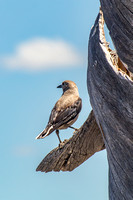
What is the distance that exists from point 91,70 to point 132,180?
70.8 inches

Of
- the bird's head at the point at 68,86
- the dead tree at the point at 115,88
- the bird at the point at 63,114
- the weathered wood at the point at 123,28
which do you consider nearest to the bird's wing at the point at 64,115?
the bird at the point at 63,114

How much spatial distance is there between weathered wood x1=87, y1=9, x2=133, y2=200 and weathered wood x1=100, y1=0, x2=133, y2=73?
0.02 m

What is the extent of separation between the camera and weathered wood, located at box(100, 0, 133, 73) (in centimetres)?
487

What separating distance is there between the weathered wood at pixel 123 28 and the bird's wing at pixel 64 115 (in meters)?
3.82

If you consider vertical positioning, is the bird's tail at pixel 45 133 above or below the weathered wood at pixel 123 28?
above

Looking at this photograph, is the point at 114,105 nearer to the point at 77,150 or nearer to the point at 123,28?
the point at 123,28

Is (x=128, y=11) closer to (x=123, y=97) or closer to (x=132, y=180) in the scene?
(x=123, y=97)

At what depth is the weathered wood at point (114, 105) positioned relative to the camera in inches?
185

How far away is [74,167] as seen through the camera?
742 cm

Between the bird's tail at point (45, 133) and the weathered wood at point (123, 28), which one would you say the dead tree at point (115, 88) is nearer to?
the weathered wood at point (123, 28)

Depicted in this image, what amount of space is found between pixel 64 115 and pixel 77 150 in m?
1.67

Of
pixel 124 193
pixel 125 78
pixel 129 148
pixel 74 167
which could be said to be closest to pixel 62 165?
pixel 74 167

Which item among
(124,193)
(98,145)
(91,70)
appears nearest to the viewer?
(124,193)

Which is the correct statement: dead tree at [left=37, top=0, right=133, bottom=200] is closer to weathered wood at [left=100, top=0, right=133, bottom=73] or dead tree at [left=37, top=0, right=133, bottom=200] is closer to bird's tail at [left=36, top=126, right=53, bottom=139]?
weathered wood at [left=100, top=0, right=133, bottom=73]
